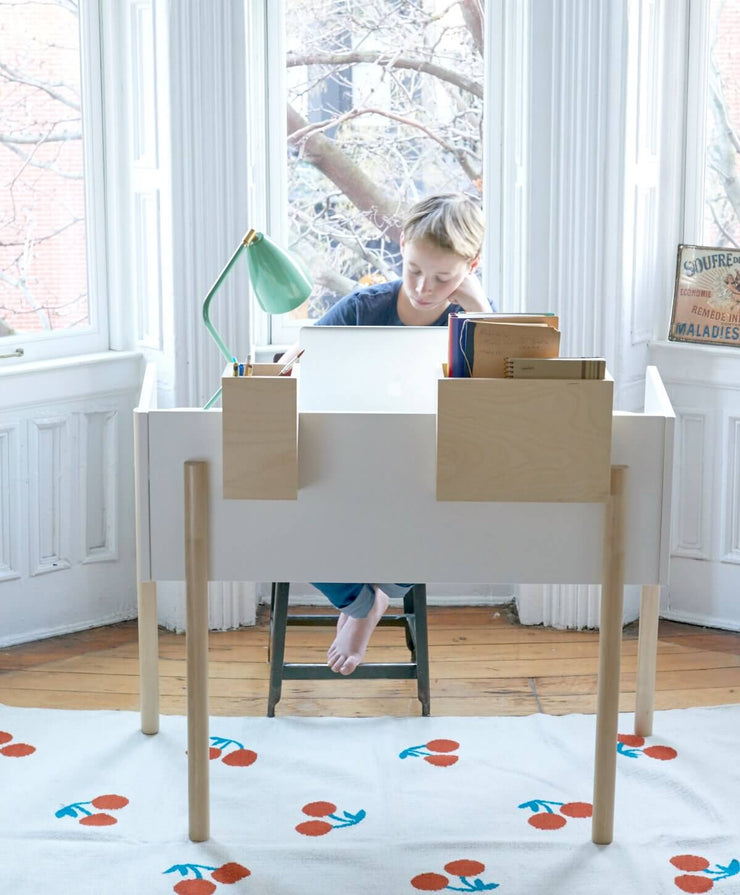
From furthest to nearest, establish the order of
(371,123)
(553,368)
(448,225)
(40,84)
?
1. (371,123)
2. (40,84)
3. (448,225)
4. (553,368)

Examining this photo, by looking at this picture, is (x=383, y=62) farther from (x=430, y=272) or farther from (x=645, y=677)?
(x=645, y=677)

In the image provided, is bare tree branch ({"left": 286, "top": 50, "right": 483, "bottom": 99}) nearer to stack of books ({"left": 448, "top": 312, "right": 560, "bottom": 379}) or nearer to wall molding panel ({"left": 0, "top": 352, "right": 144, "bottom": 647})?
wall molding panel ({"left": 0, "top": 352, "right": 144, "bottom": 647})

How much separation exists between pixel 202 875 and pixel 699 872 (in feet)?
2.90

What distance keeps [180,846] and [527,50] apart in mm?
2097

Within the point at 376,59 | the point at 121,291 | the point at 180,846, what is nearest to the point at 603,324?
the point at 376,59

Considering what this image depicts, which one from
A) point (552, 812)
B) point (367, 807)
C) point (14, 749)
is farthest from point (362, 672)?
point (14, 749)

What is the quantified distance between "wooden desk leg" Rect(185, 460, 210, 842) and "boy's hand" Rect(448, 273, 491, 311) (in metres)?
0.85

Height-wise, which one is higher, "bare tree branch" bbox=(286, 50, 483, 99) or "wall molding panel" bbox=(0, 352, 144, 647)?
"bare tree branch" bbox=(286, 50, 483, 99)

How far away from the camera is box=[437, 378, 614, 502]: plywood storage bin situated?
6.73ft

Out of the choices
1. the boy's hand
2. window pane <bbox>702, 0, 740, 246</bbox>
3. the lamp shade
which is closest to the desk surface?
the lamp shade

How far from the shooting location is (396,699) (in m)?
2.94

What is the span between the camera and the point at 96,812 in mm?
2395

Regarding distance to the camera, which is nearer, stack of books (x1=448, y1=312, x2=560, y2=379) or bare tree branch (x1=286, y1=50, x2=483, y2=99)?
stack of books (x1=448, y1=312, x2=560, y2=379)

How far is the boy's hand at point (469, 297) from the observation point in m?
2.75
